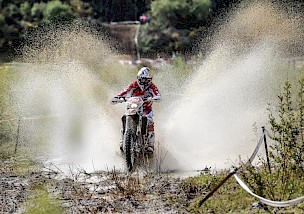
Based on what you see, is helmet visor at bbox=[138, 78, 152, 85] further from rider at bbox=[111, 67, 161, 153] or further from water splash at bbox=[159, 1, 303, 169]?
water splash at bbox=[159, 1, 303, 169]

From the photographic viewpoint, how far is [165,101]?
17.9 meters

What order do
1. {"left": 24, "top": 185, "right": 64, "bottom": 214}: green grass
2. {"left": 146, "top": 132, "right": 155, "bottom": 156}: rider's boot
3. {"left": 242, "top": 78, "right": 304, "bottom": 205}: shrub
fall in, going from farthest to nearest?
{"left": 146, "top": 132, "right": 155, "bottom": 156}: rider's boot < {"left": 242, "top": 78, "right": 304, "bottom": 205}: shrub < {"left": 24, "top": 185, "right": 64, "bottom": 214}: green grass

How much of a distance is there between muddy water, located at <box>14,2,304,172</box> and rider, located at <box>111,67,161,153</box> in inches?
22.0

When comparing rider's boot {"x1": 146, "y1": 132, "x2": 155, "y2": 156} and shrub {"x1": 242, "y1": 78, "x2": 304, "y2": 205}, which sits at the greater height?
rider's boot {"x1": 146, "y1": 132, "x2": 155, "y2": 156}

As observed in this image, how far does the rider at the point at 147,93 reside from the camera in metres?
11.8

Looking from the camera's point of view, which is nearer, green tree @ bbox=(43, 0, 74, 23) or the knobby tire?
the knobby tire

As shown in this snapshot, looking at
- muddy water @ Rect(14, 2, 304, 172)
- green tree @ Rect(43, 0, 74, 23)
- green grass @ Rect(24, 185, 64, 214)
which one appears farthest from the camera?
green tree @ Rect(43, 0, 74, 23)

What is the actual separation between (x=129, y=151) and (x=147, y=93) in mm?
1519

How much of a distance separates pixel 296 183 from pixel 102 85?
30.3 ft

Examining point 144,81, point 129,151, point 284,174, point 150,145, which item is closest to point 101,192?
point 129,151

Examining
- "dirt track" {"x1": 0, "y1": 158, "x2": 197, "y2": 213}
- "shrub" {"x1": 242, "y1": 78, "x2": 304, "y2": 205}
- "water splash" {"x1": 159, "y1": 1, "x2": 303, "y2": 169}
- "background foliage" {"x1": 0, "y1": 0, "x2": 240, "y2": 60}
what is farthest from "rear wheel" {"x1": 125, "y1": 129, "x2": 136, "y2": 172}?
"background foliage" {"x1": 0, "y1": 0, "x2": 240, "y2": 60}

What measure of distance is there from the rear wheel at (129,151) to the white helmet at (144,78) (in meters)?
1.24

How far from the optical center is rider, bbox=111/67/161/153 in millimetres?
11777

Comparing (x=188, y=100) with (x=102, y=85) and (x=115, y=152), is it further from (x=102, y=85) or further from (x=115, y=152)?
(x=115, y=152)
